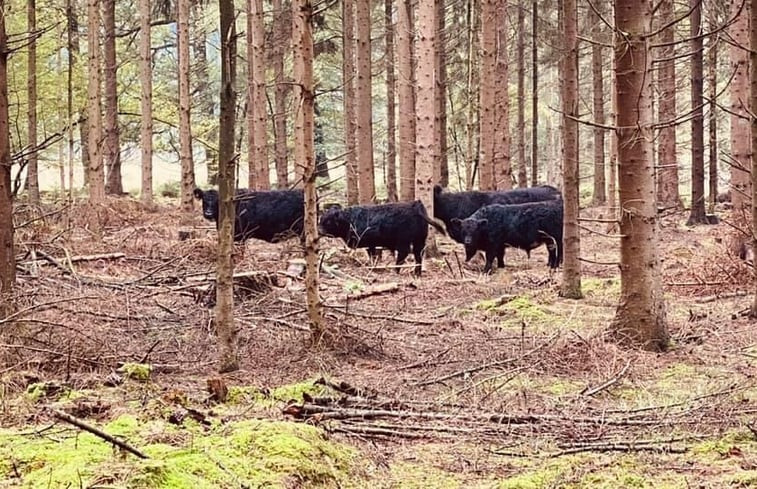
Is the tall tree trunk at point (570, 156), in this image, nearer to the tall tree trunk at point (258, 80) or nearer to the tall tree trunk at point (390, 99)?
the tall tree trunk at point (258, 80)

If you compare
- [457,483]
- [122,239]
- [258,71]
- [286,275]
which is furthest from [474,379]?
[258,71]

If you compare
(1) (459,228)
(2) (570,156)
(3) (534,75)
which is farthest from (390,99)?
(2) (570,156)

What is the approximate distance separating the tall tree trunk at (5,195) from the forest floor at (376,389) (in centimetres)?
27

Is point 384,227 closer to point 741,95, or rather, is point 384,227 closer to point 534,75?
point 741,95

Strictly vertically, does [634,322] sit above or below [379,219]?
below

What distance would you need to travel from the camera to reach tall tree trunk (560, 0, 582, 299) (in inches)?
372

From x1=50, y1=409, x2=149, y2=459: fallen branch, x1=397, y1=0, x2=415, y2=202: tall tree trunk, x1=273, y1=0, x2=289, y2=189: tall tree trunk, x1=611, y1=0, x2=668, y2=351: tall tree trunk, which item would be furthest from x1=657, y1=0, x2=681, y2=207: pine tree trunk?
x1=50, y1=409, x2=149, y2=459: fallen branch

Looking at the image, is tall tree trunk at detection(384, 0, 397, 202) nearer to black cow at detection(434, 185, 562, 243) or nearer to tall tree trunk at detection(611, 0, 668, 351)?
black cow at detection(434, 185, 562, 243)

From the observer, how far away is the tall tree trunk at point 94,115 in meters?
17.4

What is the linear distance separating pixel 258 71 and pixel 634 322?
1292 centimetres

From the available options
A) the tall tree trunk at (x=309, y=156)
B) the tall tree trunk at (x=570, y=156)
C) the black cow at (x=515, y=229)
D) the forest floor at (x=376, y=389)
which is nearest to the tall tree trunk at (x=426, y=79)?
the black cow at (x=515, y=229)

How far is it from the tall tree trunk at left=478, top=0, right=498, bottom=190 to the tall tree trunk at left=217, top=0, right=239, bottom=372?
11.3m

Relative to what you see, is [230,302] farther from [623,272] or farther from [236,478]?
[623,272]

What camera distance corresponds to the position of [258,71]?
725 inches
